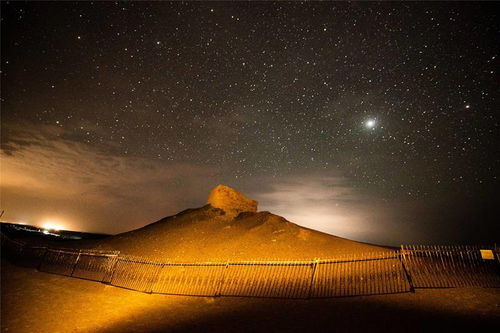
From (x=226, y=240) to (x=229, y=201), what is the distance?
1165 centimetres

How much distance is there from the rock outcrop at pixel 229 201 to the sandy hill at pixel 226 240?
1.17ft

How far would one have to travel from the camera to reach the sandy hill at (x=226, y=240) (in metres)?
22.5

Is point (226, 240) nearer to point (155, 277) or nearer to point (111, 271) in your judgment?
point (155, 277)

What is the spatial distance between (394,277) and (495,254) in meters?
4.69

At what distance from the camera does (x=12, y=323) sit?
9.76 metres

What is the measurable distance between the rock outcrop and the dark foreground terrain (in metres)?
22.8

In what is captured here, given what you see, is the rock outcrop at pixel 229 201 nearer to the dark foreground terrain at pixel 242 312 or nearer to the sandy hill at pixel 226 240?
the sandy hill at pixel 226 240

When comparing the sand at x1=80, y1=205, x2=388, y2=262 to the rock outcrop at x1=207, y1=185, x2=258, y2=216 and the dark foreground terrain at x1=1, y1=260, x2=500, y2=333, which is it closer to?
the rock outcrop at x1=207, y1=185, x2=258, y2=216

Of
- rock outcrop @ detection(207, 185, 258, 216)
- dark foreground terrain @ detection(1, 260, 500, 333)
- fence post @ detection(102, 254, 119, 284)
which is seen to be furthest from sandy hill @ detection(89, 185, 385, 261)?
dark foreground terrain @ detection(1, 260, 500, 333)

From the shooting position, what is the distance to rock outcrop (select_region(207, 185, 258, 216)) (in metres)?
36.4

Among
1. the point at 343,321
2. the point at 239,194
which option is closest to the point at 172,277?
the point at 343,321

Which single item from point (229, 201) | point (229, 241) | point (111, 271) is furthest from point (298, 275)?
point (229, 201)

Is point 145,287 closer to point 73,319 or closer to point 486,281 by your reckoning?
point 73,319

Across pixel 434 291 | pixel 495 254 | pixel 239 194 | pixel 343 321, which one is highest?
pixel 239 194
